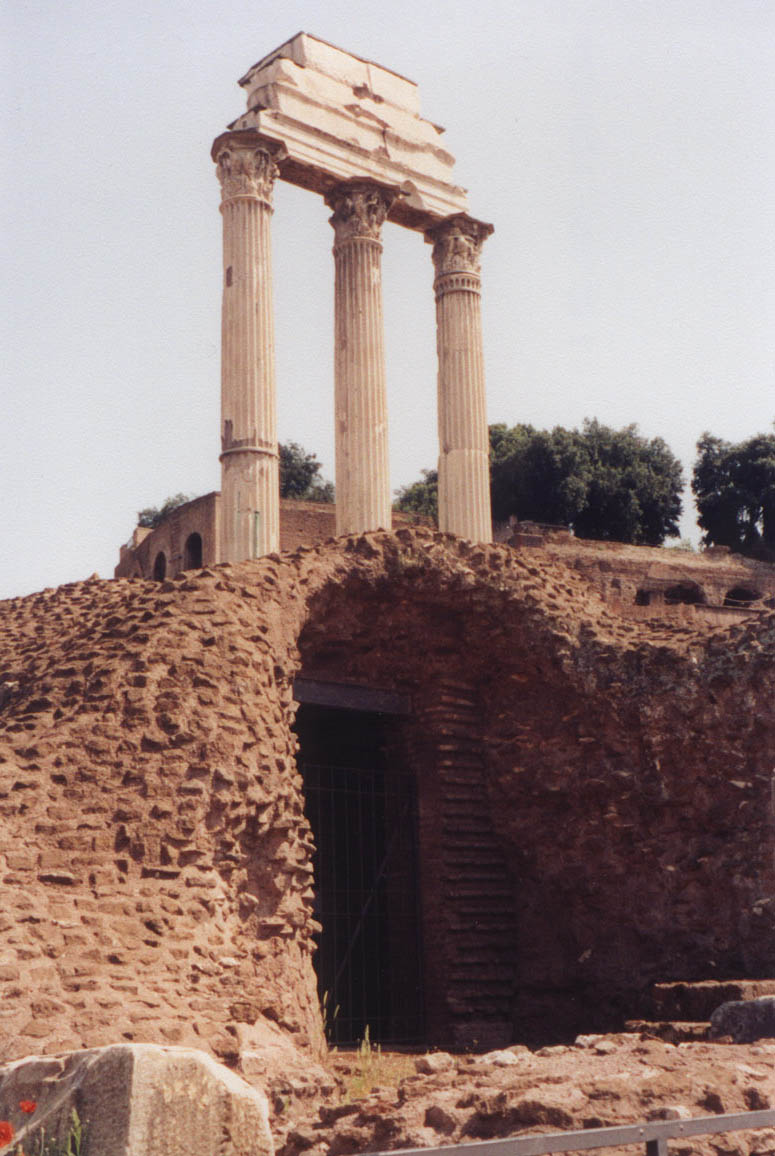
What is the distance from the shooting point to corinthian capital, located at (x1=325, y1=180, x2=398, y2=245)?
19.3 meters

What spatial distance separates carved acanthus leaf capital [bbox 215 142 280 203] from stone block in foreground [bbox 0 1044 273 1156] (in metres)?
15.9

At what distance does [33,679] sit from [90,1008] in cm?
308

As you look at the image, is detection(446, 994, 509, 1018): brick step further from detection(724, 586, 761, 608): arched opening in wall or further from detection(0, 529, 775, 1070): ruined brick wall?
detection(724, 586, 761, 608): arched opening in wall

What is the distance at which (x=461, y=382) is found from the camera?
2012 centimetres

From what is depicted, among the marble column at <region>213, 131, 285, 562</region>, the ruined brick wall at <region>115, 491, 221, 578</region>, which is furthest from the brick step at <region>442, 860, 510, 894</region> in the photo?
the ruined brick wall at <region>115, 491, 221, 578</region>

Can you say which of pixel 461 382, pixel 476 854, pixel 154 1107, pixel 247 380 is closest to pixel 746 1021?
pixel 476 854

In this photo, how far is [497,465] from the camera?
37.5 metres

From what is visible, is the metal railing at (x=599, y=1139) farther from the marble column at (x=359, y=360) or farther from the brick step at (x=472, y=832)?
the marble column at (x=359, y=360)

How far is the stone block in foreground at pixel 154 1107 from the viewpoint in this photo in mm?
3584

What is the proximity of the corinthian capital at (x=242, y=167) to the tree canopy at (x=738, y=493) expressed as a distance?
22423mm

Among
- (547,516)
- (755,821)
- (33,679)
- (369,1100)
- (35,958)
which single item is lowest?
(369,1100)

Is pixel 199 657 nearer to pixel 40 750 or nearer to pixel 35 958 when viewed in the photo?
pixel 40 750

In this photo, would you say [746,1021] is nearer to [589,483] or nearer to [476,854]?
[476,854]

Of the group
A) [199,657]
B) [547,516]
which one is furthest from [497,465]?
[199,657]
